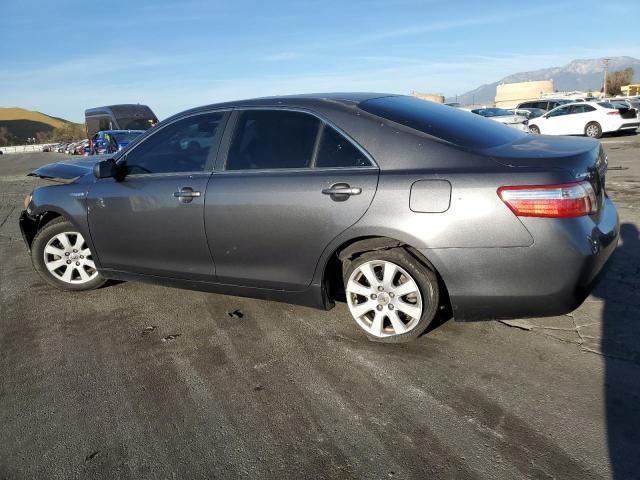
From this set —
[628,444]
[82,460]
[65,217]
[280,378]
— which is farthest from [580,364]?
[65,217]

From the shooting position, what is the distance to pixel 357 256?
3.54 m

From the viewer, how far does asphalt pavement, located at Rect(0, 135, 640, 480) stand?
2.41 meters

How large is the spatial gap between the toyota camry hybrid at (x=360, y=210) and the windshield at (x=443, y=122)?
0.02 m

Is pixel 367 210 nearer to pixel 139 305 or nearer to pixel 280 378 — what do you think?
pixel 280 378

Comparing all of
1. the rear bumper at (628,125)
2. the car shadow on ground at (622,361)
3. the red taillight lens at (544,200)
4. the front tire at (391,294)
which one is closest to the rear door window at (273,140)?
the front tire at (391,294)

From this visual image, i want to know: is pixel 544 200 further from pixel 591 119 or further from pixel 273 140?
pixel 591 119

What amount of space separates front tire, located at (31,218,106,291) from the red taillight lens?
3584mm

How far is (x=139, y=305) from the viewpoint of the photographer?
14.9ft

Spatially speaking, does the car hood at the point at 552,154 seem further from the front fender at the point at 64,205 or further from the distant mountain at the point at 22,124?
the distant mountain at the point at 22,124

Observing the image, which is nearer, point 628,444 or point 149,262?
point 628,444

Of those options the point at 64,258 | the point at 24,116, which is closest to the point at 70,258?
the point at 64,258

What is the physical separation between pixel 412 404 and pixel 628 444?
3.27ft

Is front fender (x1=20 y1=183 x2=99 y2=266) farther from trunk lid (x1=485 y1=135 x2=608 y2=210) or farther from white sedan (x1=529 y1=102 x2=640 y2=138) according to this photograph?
white sedan (x1=529 y1=102 x2=640 y2=138)

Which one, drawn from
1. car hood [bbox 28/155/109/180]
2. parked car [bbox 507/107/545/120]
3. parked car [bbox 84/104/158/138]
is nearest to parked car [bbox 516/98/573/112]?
parked car [bbox 507/107/545/120]
